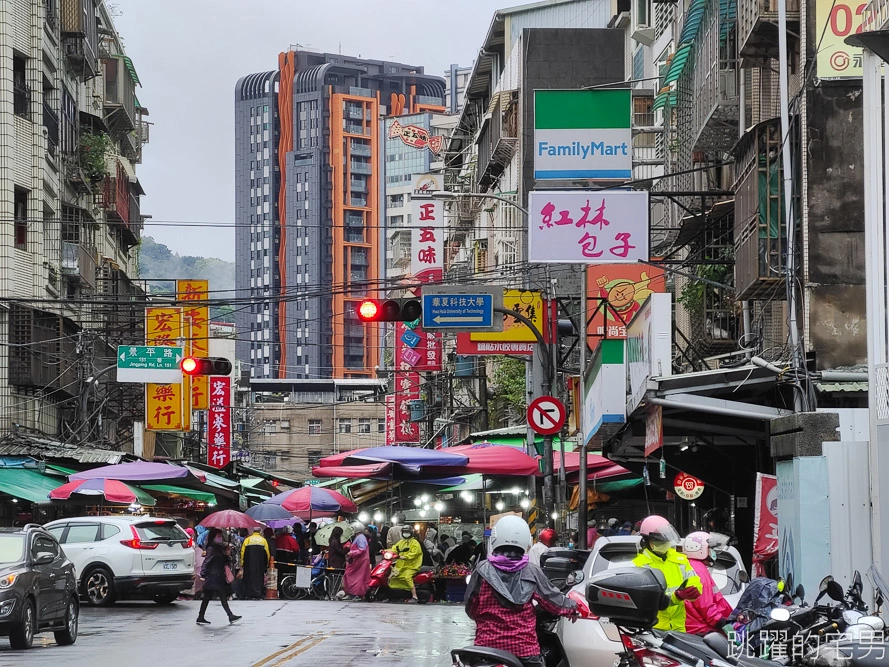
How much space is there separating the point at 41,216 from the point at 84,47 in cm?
928

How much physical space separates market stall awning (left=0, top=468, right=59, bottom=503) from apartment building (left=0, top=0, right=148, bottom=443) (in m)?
3.49

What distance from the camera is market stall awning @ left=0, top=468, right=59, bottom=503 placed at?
35.8m

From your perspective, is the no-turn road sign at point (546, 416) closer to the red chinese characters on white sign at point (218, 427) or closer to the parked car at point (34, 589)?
the parked car at point (34, 589)

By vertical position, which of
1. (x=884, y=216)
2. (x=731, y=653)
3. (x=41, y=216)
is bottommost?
(x=731, y=653)

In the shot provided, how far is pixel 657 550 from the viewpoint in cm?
1059

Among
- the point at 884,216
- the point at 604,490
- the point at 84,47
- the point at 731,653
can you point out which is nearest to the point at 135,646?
the point at 884,216

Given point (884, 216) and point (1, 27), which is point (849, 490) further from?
point (1, 27)

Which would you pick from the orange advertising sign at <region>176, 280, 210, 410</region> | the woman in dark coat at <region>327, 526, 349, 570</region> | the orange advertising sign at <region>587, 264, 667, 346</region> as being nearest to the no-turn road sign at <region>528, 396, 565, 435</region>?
the woman in dark coat at <region>327, 526, 349, 570</region>

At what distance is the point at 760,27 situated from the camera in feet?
73.4

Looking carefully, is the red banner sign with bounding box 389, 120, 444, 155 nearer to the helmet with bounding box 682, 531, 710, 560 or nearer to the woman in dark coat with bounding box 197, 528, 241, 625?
the woman in dark coat with bounding box 197, 528, 241, 625

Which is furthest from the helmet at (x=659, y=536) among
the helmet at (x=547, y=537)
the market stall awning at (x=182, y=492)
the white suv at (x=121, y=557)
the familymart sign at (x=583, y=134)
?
the market stall awning at (x=182, y=492)

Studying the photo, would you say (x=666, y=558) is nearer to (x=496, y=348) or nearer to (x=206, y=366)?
(x=206, y=366)

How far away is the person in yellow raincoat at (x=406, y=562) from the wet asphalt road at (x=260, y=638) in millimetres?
1932

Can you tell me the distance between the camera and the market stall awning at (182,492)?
124ft
